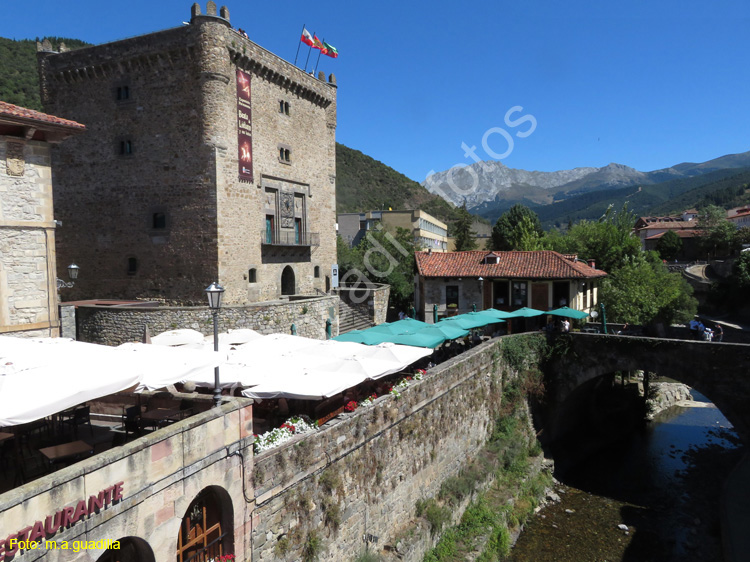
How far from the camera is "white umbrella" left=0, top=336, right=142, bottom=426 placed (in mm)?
6223

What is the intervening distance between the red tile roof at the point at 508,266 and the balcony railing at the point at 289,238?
23.3ft

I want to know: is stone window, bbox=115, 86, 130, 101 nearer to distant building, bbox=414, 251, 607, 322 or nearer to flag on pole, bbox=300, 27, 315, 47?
flag on pole, bbox=300, 27, 315, 47

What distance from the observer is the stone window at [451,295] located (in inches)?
1244

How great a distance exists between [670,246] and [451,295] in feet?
205

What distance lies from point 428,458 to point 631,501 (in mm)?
9834

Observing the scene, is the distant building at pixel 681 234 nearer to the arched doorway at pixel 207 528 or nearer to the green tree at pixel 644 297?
the green tree at pixel 644 297

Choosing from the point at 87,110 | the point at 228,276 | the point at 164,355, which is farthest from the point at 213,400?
the point at 87,110

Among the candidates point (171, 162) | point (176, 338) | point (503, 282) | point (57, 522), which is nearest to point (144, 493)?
point (57, 522)

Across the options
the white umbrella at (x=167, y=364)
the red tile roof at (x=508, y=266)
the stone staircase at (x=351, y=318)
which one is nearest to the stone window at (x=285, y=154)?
the stone staircase at (x=351, y=318)

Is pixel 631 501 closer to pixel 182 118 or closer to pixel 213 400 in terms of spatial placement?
pixel 213 400

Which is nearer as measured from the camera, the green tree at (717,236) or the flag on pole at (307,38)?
the flag on pole at (307,38)

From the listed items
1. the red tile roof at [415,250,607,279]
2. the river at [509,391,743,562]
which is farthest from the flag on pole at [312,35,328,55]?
the river at [509,391,743,562]

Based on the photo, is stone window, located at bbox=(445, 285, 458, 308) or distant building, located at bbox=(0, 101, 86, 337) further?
stone window, located at bbox=(445, 285, 458, 308)

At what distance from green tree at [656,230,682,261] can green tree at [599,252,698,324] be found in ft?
161
